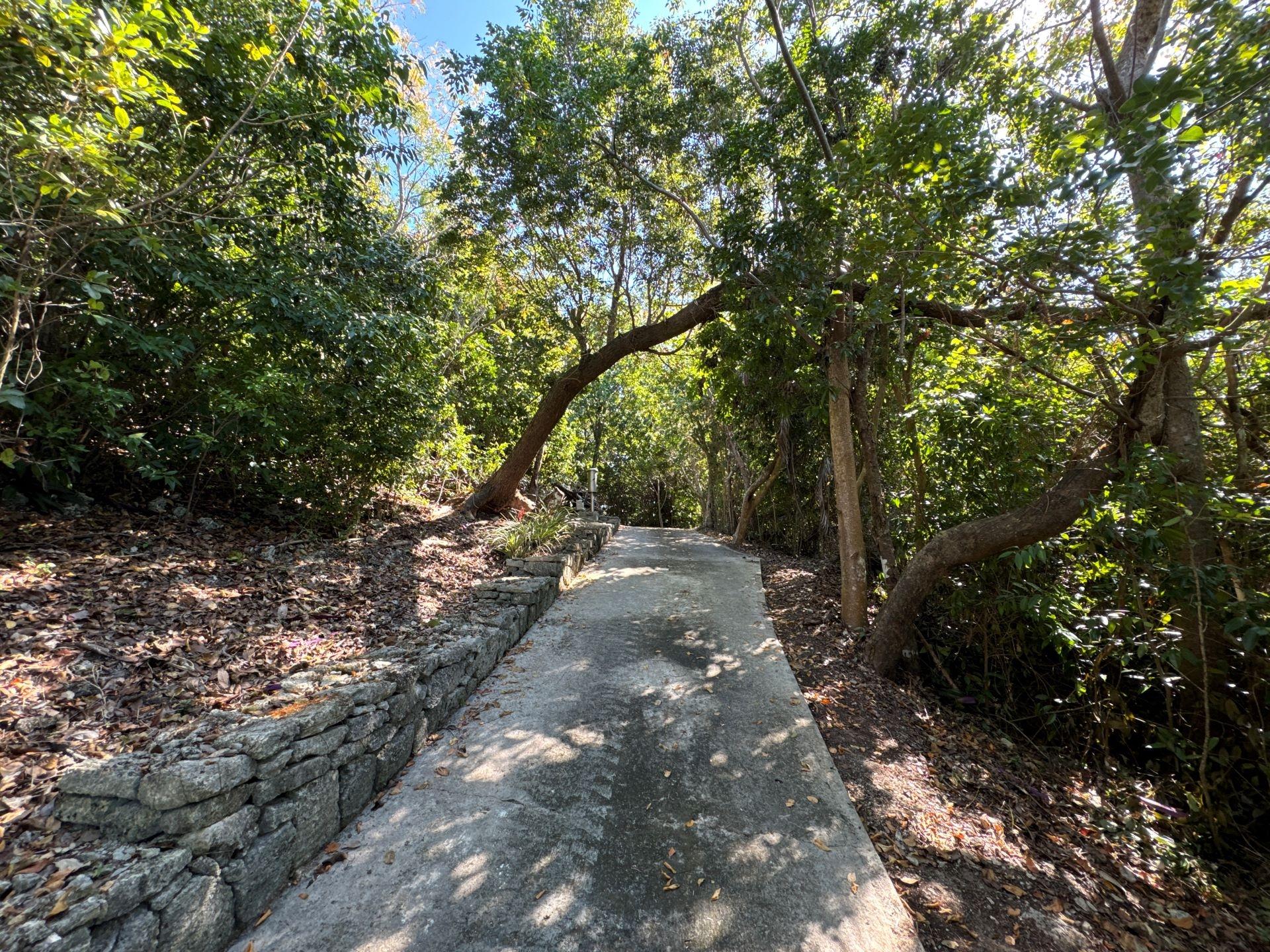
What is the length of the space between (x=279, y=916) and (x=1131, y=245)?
4738mm

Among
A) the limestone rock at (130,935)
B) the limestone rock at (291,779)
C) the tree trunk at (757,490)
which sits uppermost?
the tree trunk at (757,490)

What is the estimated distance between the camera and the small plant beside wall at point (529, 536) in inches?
247

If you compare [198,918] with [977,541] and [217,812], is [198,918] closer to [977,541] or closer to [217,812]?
[217,812]

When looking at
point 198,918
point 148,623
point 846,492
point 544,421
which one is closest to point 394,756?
point 198,918

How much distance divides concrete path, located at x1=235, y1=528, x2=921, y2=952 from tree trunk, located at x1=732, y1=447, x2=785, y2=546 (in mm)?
5806

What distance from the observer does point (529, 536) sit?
6465mm

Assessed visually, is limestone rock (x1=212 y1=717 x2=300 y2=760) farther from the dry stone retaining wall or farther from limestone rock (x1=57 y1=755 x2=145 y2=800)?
limestone rock (x1=57 y1=755 x2=145 y2=800)

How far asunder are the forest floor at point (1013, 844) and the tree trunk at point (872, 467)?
1680 millimetres

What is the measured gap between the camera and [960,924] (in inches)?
79.2

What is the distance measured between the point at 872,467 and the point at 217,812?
575 centimetres

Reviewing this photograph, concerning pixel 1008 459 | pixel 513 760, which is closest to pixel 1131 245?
pixel 1008 459

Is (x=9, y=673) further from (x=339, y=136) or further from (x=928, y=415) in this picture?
(x=928, y=415)

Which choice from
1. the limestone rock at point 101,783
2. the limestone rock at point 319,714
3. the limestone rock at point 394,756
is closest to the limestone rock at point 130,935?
the limestone rock at point 101,783

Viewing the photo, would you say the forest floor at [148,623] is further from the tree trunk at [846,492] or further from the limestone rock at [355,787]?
the tree trunk at [846,492]
